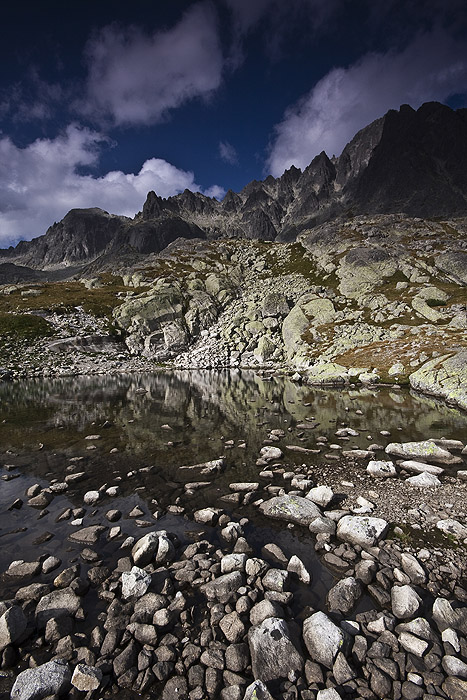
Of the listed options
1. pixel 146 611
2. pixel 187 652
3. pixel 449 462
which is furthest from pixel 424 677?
pixel 449 462

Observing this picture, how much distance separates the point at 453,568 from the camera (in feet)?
25.8

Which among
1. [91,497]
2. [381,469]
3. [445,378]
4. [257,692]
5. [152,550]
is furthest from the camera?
[445,378]

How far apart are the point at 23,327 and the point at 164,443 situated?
8307 cm

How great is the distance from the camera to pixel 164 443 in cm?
1973

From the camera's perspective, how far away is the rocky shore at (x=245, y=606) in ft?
17.0

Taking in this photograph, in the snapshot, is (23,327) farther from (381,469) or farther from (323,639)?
(323,639)

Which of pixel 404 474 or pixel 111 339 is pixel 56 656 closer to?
pixel 404 474

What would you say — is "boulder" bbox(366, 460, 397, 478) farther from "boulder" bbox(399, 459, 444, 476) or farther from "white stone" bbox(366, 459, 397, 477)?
"boulder" bbox(399, 459, 444, 476)

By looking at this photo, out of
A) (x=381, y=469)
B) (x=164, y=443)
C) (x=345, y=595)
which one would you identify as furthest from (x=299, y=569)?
(x=164, y=443)

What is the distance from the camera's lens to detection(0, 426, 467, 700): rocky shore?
5.17 meters

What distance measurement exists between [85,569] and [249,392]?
32.4m

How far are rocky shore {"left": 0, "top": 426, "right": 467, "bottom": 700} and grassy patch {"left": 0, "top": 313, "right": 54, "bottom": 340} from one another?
8215cm

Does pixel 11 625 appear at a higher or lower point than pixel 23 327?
lower

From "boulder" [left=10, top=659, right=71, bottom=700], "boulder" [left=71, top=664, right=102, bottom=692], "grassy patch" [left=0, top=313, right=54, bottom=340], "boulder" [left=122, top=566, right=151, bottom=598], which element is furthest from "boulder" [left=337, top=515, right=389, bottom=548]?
"grassy patch" [left=0, top=313, right=54, bottom=340]
